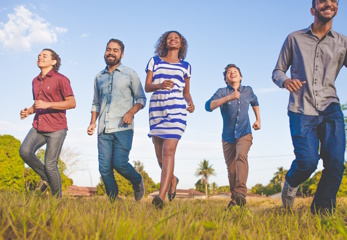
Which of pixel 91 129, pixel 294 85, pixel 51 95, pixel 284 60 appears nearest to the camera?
pixel 294 85

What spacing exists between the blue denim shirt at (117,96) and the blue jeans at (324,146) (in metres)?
2.62

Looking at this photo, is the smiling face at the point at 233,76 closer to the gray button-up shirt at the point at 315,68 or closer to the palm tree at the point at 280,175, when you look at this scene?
the gray button-up shirt at the point at 315,68

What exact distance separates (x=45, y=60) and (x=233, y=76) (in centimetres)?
340

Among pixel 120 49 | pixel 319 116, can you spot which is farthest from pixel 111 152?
pixel 319 116

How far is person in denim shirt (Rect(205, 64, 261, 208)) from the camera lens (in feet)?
20.9

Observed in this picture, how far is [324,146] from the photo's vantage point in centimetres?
487

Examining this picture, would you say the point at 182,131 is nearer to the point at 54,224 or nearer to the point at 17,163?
the point at 54,224

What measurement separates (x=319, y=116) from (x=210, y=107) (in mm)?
2240

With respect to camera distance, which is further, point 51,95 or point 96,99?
point 96,99

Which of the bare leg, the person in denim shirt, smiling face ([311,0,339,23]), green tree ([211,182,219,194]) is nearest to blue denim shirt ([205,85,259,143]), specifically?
the person in denim shirt

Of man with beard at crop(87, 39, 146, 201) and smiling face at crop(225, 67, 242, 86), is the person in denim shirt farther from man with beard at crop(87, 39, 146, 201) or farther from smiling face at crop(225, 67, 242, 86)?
man with beard at crop(87, 39, 146, 201)

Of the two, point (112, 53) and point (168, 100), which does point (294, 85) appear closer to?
point (168, 100)

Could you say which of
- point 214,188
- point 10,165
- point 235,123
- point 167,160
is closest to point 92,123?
point 167,160

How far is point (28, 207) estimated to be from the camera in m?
3.20
